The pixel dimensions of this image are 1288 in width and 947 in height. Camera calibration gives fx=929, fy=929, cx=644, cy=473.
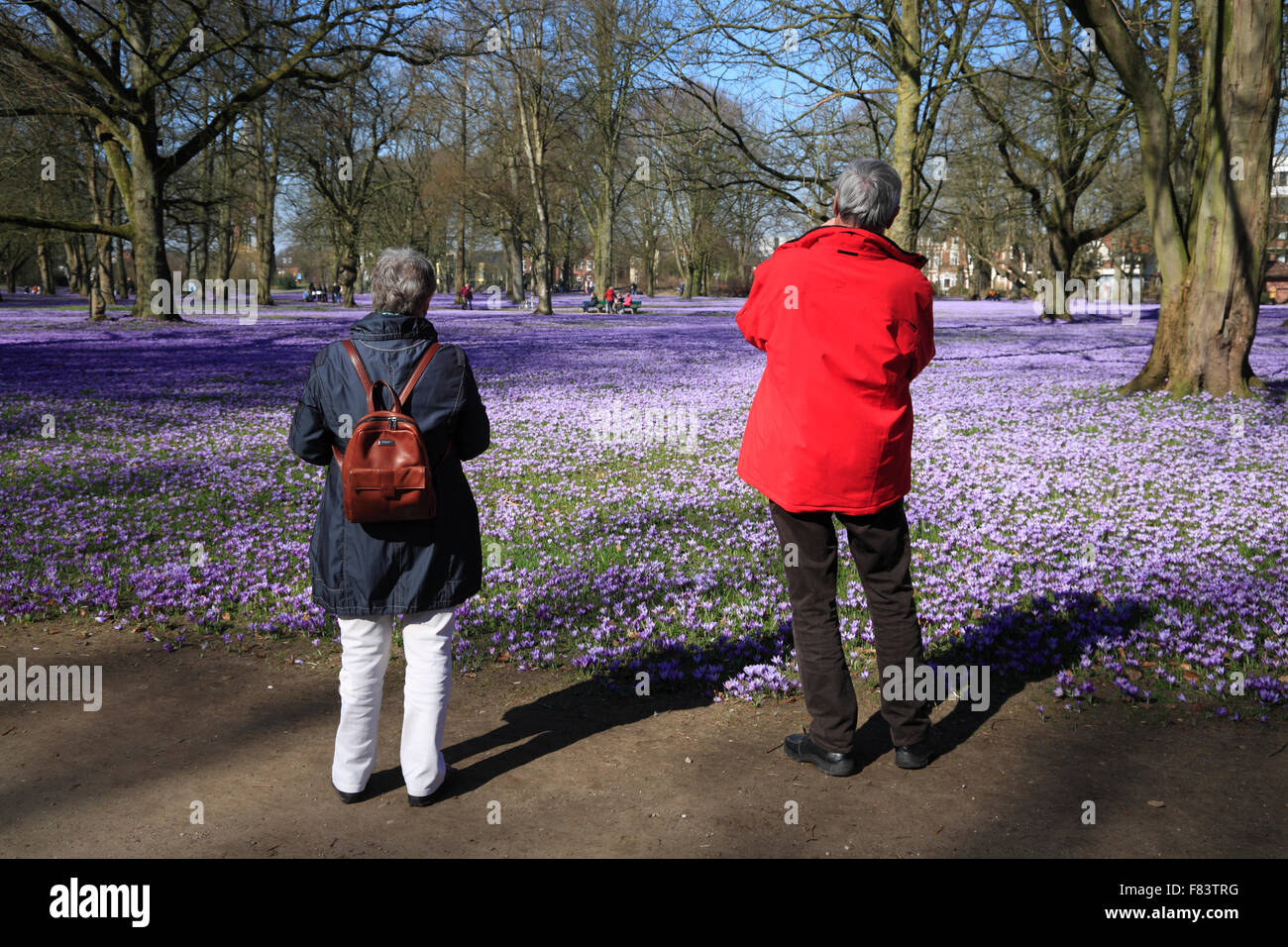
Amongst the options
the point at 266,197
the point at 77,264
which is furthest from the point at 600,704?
the point at 77,264

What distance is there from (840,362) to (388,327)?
1.60 metres

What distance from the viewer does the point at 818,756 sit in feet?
12.1

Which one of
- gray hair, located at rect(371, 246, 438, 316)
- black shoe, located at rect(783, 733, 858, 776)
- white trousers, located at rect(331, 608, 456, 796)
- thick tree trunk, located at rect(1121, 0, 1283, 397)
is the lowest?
black shoe, located at rect(783, 733, 858, 776)

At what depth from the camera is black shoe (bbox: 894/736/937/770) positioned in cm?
371

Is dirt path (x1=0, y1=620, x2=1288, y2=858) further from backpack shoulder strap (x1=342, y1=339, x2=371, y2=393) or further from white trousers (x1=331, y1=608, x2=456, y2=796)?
backpack shoulder strap (x1=342, y1=339, x2=371, y2=393)

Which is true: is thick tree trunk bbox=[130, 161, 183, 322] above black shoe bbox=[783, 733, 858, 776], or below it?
above

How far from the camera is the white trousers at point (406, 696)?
3.36 meters

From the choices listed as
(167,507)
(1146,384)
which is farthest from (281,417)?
(1146,384)

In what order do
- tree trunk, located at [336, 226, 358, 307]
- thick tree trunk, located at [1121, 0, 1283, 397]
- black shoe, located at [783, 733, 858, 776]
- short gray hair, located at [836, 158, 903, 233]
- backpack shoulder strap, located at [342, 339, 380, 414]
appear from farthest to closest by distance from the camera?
tree trunk, located at [336, 226, 358, 307] < thick tree trunk, located at [1121, 0, 1283, 397] < black shoe, located at [783, 733, 858, 776] < short gray hair, located at [836, 158, 903, 233] < backpack shoulder strap, located at [342, 339, 380, 414]

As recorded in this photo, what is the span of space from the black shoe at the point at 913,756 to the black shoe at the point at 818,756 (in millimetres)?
185

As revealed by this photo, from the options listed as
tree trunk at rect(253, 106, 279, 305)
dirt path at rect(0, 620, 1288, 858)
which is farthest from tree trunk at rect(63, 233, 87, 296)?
dirt path at rect(0, 620, 1288, 858)

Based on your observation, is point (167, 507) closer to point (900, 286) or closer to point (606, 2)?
point (900, 286)
